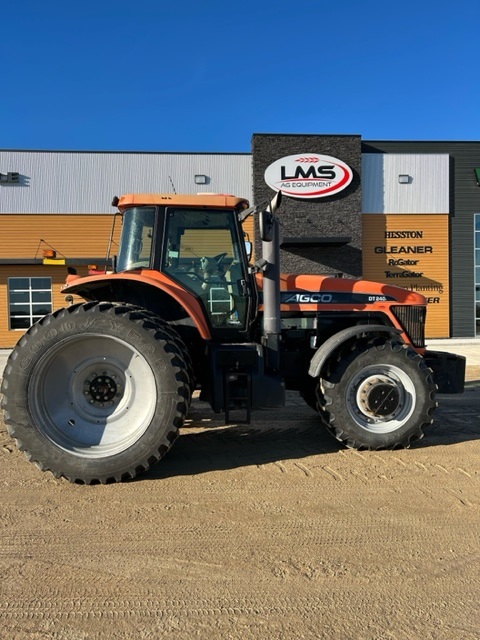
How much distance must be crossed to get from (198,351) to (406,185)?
14.3 m

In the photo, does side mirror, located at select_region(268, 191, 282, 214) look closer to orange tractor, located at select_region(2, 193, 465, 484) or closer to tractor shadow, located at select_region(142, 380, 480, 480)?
orange tractor, located at select_region(2, 193, 465, 484)

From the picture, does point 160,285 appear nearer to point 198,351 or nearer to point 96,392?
point 198,351

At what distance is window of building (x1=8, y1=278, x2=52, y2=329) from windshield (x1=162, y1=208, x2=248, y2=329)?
12827 mm

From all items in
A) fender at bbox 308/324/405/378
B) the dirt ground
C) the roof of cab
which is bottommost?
the dirt ground

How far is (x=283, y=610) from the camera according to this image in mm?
2207

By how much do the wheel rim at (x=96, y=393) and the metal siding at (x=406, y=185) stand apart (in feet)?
46.0

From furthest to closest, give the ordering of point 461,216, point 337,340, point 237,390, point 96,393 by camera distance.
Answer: point 461,216 < point 337,340 < point 237,390 < point 96,393

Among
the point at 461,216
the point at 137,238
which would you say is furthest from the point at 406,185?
the point at 137,238

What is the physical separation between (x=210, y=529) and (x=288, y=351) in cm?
209

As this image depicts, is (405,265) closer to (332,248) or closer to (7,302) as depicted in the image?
(332,248)

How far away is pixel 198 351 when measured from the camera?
439cm

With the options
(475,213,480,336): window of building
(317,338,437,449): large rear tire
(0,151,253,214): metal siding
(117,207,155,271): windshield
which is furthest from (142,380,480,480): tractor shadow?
(475,213,480,336): window of building

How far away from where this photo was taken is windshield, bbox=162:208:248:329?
4.27 m

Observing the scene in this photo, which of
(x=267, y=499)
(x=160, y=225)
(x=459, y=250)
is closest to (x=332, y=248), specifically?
(x=459, y=250)
